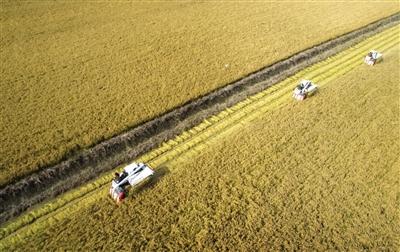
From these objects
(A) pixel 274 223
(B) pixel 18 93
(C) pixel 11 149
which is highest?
(B) pixel 18 93

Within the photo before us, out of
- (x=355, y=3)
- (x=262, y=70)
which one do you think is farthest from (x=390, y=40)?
(x=262, y=70)

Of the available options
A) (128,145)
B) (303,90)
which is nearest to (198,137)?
(128,145)

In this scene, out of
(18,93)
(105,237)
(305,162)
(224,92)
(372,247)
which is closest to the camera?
(105,237)

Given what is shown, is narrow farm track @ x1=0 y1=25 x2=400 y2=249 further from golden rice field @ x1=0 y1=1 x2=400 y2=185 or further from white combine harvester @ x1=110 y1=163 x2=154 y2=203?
golden rice field @ x1=0 y1=1 x2=400 y2=185

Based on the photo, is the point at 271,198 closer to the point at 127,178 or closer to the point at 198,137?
the point at 198,137

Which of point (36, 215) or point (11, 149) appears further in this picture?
point (11, 149)

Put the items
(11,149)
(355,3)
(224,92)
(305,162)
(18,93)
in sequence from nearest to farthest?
(11,149) → (305,162) → (18,93) → (224,92) → (355,3)

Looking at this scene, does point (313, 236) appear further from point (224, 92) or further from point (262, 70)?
point (262, 70)
